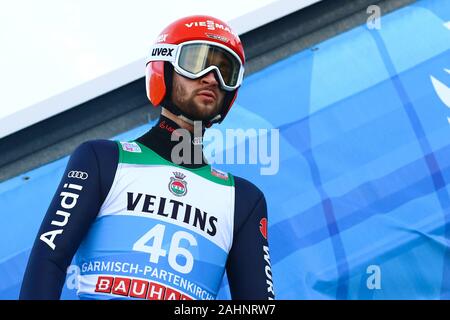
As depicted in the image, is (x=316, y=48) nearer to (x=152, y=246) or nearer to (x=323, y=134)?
(x=323, y=134)

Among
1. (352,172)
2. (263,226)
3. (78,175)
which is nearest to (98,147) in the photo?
(78,175)

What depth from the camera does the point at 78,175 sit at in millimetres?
3607

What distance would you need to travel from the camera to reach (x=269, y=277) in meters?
3.76

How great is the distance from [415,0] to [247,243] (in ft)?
11.5

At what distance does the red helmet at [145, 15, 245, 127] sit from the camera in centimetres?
400

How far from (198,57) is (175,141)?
1.33 feet

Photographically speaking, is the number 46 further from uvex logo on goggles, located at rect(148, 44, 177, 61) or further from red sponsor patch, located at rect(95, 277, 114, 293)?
uvex logo on goggles, located at rect(148, 44, 177, 61)

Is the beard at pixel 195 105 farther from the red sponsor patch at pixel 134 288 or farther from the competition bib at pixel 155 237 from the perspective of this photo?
the red sponsor patch at pixel 134 288

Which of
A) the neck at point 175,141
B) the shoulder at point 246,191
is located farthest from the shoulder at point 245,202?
the neck at point 175,141

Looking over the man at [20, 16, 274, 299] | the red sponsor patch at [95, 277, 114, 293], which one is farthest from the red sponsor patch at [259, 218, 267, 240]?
the red sponsor patch at [95, 277, 114, 293]

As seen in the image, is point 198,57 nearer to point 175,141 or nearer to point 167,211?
point 175,141
